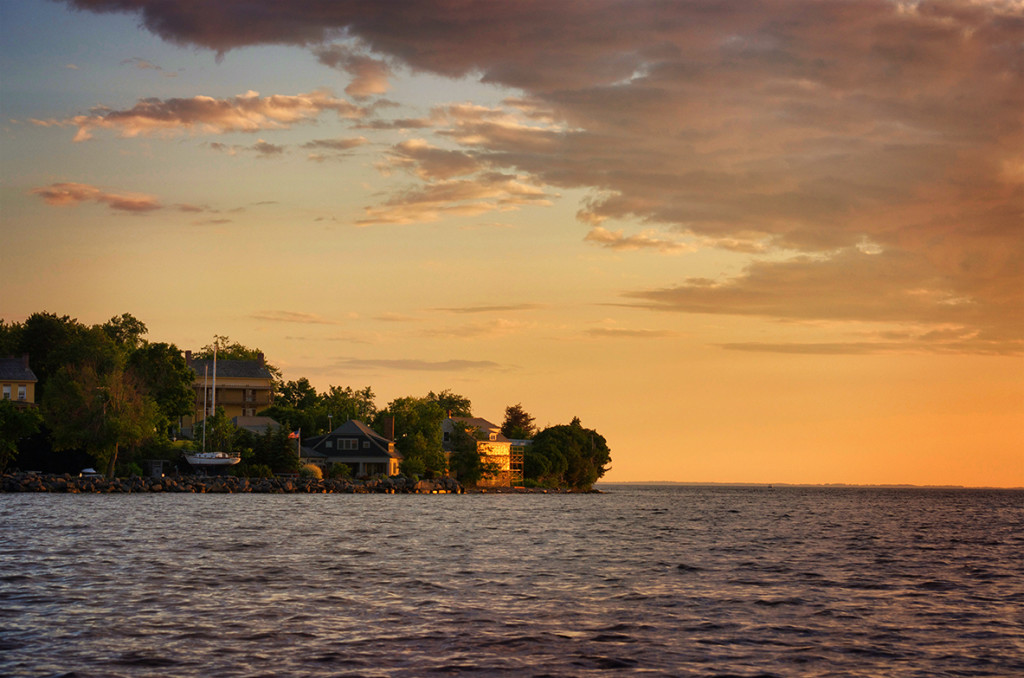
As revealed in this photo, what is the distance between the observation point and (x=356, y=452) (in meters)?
128

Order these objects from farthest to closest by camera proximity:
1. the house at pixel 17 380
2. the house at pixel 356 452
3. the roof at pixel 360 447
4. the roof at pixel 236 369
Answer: the roof at pixel 236 369, the roof at pixel 360 447, the house at pixel 356 452, the house at pixel 17 380

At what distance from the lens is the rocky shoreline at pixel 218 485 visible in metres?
86.6

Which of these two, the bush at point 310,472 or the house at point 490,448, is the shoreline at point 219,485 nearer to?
the bush at point 310,472

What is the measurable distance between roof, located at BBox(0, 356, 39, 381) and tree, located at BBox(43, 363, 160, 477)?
27489mm

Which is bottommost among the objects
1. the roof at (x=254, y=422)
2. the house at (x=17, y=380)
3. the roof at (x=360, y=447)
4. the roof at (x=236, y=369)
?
the roof at (x=360, y=447)

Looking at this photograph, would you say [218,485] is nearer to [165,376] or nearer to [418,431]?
[165,376]

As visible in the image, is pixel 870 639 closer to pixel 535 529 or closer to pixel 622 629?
pixel 622 629

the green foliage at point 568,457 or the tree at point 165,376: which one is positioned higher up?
the tree at point 165,376

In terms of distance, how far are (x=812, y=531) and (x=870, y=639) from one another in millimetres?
41488

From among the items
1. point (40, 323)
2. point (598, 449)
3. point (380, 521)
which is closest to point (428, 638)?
point (380, 521)

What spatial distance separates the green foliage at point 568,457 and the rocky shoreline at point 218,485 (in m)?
24.6

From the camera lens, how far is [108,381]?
96688 mm

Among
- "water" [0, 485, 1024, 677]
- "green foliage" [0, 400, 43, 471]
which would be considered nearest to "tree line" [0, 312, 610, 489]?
"green foliage" [0, 400, 43, 471]

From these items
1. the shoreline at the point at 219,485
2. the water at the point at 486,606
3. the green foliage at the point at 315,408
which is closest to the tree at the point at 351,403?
the green foliage at the point at 315,408
